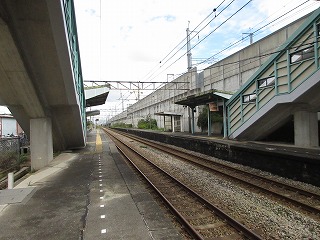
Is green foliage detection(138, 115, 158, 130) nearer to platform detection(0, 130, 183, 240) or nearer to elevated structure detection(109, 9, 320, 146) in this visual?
elevated structure detection(109, 9, 320, 146)

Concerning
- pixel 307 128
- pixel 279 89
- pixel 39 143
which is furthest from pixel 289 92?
pixel 39 143

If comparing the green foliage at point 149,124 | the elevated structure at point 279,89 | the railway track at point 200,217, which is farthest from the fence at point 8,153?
the green foliage at point 149,124

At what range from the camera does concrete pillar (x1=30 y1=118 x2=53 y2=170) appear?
14664 mm

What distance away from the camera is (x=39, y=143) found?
1480cm

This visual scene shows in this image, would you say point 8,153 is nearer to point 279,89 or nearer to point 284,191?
point 284,191

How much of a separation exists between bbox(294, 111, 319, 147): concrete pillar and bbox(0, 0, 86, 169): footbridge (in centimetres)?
1164

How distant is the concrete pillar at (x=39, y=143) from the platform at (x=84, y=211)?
13.5 feet

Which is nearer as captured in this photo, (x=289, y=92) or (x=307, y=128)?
(x=289, y=92)

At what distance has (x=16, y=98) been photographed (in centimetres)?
1280

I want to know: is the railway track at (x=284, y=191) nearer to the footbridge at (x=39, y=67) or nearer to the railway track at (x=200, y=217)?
the railway track at (x=200, y=217)

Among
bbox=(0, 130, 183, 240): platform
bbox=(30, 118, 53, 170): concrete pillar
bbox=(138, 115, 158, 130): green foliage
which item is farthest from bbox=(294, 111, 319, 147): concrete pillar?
bbox=(138, 115, 158, 130): green foliage

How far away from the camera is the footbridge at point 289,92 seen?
13.8 m

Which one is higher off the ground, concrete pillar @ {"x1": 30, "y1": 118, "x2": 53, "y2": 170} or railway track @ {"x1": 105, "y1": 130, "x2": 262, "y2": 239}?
concrete pillar @ {"x1": 30, "y1": 118, "x2": 53, "y2": 170}

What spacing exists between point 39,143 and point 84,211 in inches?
362
